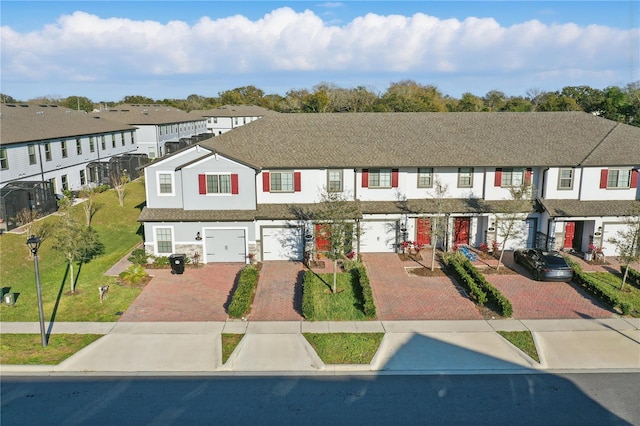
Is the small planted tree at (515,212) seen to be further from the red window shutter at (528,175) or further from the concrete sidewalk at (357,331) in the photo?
the concrete sidewalk at (357,331)

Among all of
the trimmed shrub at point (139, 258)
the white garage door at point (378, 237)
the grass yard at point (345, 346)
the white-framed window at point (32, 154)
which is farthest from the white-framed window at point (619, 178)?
the white-framed window at point (32, 154)

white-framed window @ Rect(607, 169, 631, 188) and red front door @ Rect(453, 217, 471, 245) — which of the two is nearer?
white-framed window @ Rect(607, 169, 631, 188)

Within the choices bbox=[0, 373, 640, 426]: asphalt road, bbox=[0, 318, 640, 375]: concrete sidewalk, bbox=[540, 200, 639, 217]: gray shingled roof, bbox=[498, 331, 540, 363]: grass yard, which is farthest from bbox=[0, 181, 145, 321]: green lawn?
bbox=[540, 200, 639, 217]: gray shingled roof

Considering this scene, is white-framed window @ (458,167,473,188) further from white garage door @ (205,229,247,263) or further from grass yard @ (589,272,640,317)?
white garage door @ (205,229,247,263)

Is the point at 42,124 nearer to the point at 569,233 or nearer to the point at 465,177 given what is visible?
the point at 465,177

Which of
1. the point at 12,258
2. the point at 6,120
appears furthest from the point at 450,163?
the point at 6,120

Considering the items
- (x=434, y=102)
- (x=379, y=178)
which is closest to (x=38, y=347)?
(x=379, y=178)
